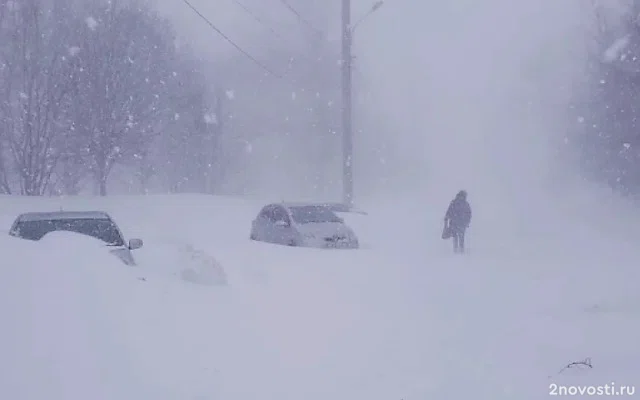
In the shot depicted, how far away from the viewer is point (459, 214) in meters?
17.1

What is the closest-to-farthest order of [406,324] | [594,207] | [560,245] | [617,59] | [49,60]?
[406,324], [560,245], [617,59], [49,60], [594,207]

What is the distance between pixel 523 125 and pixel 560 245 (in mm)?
49247

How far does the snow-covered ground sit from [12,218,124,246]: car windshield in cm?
46

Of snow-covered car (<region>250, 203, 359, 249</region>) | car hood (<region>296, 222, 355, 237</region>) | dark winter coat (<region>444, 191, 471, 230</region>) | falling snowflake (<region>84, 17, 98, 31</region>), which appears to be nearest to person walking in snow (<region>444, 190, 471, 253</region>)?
dark winter coat (<region>444, 191, 471, 230</region>)

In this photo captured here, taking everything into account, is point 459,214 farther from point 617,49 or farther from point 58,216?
point 617,49

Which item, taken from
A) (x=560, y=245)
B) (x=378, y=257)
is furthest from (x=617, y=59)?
(x=378, y=257)

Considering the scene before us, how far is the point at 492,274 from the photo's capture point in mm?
12383

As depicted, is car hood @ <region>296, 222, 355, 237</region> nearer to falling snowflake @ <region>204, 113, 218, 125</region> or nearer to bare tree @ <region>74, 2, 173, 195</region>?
bare tree @ <region>74, 2, 173, 195</region>

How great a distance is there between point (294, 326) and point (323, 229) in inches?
352

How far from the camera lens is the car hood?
15664mm

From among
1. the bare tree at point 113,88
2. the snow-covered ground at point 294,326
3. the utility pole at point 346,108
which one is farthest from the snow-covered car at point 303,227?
the bare tree at point 113,88

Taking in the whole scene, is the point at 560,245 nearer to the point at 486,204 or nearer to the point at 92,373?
the point at 92,373

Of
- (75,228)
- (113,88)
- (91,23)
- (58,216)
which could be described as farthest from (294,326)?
(91,23)

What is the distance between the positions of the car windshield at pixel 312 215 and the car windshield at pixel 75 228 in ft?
22.2
